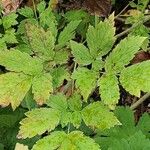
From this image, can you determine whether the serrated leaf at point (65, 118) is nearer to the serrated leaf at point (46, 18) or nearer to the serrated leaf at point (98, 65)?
the serrated leaf at point (98, 65)

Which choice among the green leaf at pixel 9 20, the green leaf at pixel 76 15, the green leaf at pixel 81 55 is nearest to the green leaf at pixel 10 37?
the green leaf at pixel 9 20

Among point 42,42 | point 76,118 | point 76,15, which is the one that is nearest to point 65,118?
point 76,118

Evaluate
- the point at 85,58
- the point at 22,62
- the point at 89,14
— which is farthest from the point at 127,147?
the point at 89,14

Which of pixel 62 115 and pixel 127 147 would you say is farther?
pixel 127 147

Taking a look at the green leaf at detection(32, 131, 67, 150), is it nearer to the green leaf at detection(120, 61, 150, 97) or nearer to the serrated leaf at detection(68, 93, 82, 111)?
the serrated leaf at detection(68, 93, 82, 111)

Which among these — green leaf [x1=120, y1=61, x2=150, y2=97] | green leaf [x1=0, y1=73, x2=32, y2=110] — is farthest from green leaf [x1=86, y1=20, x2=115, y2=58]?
green leaf [x1=0, y1=73, x2=32, y2=110]

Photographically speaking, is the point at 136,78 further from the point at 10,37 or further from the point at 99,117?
the point at 10,37

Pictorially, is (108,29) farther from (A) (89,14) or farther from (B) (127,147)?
(A) (89,14)
